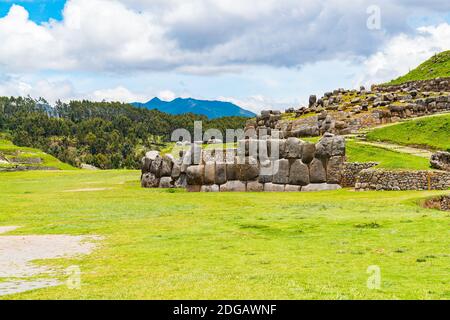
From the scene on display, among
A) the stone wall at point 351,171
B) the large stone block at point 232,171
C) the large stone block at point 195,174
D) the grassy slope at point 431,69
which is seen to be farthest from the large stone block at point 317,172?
the grassy slope at point 431,69

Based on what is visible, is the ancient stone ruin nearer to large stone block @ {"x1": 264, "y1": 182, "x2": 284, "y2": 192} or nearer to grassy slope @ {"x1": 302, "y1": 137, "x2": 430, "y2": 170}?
grassy slope @ {"x1": 302, "y1": 137, "x2": 430, "y2": 170}

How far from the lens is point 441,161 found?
31234 millimetres

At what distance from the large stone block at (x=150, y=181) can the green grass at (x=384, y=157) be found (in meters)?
14.3

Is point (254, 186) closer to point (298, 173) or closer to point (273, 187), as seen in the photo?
point (273, 187)

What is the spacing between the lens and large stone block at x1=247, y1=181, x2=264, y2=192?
37.5m

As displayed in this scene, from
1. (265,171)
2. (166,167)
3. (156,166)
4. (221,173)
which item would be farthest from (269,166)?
(156,166)

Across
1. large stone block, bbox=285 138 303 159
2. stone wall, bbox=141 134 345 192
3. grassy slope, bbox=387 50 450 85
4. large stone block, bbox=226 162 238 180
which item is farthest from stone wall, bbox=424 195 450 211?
grassy slope, bbox=387 50 450 85

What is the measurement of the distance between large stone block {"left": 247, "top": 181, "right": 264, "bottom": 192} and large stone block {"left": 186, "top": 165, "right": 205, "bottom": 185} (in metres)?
3.32

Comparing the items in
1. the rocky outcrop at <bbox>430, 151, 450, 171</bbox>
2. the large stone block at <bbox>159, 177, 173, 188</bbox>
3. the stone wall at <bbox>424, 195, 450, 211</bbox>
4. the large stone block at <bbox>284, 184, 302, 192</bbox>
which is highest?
the rocky outcrop at <bbox>430, 151, 450, 171</bbox>

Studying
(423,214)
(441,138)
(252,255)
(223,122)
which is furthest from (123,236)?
(223,122)

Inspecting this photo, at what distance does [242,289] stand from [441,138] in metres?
33.6

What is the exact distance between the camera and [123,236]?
1822 cm

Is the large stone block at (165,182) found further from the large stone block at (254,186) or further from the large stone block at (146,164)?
the large stone block at (254,186)
